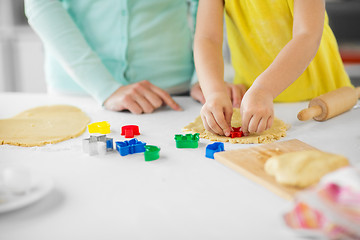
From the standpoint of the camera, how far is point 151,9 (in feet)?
4.02

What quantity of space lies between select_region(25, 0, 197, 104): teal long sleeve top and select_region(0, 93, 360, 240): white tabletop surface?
402 mm

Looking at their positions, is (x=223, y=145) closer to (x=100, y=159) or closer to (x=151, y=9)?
(x=100, y=159)

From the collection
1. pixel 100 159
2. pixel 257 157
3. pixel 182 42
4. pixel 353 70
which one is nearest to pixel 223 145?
pixel 257 157

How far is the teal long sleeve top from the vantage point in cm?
111

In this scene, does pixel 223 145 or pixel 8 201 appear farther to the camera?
pixel 223 145

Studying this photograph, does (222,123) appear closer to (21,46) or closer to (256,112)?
(256,112)

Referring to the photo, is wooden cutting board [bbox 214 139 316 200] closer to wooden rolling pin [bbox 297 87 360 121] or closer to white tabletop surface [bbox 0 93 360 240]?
white tabletop surface [bbox 0 93 360 240]

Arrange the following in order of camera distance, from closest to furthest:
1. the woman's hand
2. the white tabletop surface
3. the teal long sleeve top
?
the white tabletop surface
the woman's hand
the teal long sleeve top

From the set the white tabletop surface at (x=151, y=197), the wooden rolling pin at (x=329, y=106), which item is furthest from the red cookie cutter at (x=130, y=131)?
the wooden rolling pin at (x=329, y=106)

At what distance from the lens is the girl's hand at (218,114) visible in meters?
0.79

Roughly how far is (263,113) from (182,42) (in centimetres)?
61

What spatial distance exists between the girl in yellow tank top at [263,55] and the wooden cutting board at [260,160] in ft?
0.25

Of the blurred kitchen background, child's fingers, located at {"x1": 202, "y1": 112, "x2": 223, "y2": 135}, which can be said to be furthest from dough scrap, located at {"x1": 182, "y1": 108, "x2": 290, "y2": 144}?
the blurred kitchen background

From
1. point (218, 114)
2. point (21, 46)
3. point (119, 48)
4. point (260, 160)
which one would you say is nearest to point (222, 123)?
point (218, 114)
